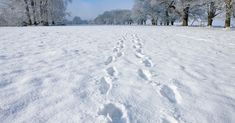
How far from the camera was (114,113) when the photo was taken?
7.30 ft

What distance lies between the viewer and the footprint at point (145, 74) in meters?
3.43

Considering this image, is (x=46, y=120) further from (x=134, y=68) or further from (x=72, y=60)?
(x=72, y=60)

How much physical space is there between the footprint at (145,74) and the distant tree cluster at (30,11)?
24.1 m

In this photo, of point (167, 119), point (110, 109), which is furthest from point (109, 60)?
Answer: point (167, 119)

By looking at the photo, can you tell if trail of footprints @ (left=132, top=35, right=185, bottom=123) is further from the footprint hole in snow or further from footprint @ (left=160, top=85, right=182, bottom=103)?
the footprint hole in snow

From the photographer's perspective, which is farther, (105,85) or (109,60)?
(109,60)

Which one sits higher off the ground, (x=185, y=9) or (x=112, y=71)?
(x=185, y=9)

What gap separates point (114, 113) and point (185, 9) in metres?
24.2

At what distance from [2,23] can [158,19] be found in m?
27.8

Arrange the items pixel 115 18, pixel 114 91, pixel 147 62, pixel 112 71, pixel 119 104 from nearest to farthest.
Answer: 1. pixel 119 104
2. pixel 114 91
3. pixel 112 71
4. pixel 147 62
5. pixel 115 18

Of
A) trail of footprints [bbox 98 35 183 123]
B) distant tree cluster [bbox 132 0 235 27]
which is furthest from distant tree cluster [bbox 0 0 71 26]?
Result: trail of footprints [bbox 98 35 183 123]

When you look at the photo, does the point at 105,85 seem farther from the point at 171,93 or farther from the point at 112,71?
the point at 171,93

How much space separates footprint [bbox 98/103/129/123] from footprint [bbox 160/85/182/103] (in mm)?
699

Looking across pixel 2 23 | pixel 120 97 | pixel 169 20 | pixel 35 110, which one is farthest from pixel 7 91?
pixel 169 20
